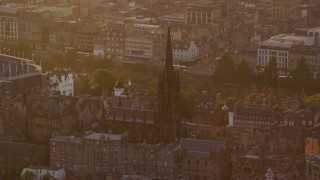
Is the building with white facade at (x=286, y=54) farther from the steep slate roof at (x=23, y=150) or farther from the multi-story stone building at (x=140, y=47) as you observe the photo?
the steep slate roof at (x=23, y=150)

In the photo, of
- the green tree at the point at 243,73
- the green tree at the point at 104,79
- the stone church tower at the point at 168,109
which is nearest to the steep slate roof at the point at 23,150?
the stone church tower at the point at 168,109

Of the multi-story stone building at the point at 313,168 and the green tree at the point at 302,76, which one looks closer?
the multi-story stone building at the point at 313,168

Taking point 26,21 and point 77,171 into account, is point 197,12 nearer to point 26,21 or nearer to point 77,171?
point 26,21

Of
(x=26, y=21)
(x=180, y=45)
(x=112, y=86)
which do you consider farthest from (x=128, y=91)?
(x=26, y=21)

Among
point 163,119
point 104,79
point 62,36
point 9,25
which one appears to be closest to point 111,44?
point 62,36

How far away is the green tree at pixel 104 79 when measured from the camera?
7269cm

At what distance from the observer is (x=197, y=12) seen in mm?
93938

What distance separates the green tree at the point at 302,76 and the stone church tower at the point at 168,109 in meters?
18.6

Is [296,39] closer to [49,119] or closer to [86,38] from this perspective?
[86,38]

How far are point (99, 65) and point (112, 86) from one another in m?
9.40

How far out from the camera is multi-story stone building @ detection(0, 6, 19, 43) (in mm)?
92062

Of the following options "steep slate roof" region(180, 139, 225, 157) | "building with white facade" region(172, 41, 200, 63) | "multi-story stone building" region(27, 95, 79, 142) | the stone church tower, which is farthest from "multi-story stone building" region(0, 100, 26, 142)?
"building with white facade" region(172, 41, 200, 63)

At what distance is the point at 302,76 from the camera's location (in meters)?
76.2

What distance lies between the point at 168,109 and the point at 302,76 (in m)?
20.2
